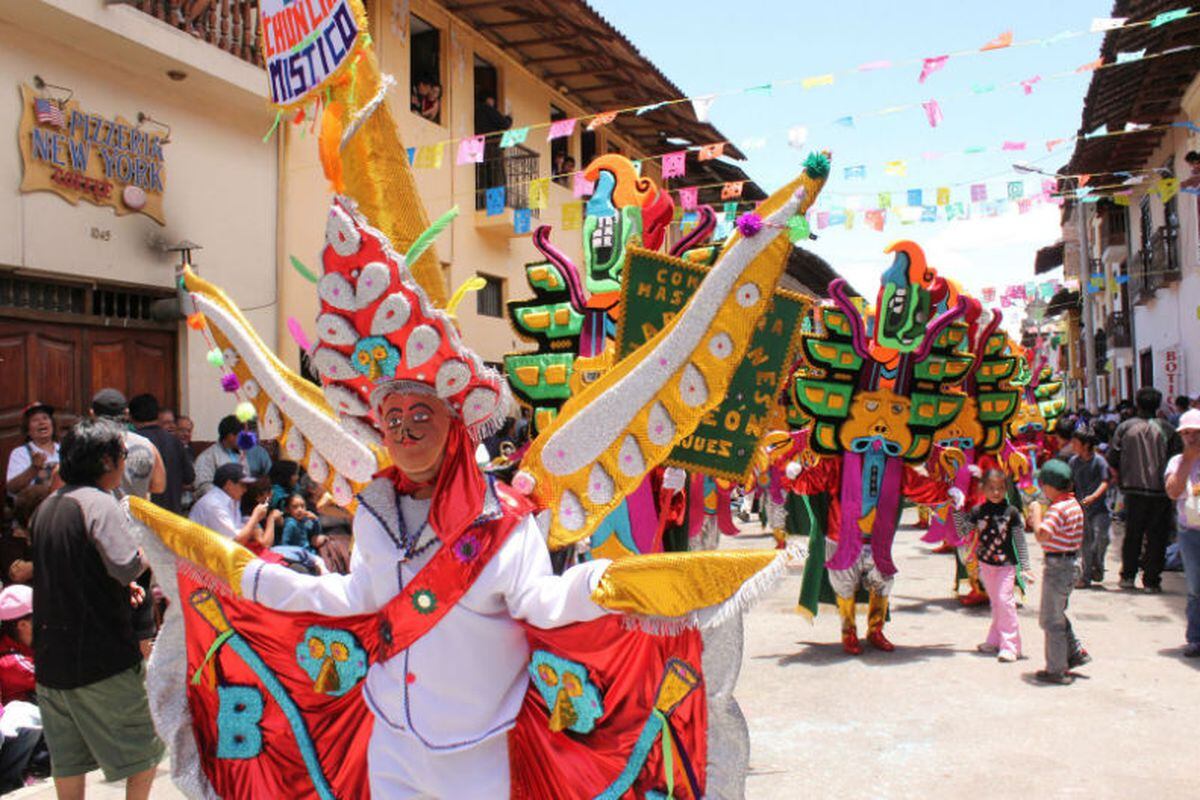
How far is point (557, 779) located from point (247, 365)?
66.6 inches

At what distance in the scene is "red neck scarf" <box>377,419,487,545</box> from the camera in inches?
101

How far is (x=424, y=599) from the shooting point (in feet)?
8.37

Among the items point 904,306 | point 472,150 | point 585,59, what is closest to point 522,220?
point 585,59

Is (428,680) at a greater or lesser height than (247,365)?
lesser

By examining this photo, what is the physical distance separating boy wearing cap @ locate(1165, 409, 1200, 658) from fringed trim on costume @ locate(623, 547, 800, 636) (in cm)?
499

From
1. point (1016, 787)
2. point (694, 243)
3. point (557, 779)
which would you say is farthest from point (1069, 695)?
point (557, 779)

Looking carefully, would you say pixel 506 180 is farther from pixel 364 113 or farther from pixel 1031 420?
pixel 364 113

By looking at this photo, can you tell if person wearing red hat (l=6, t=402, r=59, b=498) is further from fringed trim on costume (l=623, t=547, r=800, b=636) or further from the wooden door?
fringed trim on costume (l=623, t=547, r=800, b=636)

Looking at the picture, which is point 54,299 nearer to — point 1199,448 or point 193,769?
point 193,769

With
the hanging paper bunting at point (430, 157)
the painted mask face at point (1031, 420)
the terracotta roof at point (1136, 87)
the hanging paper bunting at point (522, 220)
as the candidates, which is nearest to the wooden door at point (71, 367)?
the hanging paper bunting at point (430, 157)

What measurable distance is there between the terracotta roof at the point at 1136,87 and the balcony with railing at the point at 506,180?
25.2 ft

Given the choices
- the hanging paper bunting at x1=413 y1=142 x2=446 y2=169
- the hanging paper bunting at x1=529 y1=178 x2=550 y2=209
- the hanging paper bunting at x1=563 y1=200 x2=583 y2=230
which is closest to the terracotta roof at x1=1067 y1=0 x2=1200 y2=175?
the hanging paper bunting at x1=529 y1=178 x2=550 y2=209

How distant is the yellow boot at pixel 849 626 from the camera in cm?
670

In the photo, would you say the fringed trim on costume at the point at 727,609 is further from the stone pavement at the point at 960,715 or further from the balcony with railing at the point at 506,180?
the balcony with railing at the point at 506,180
